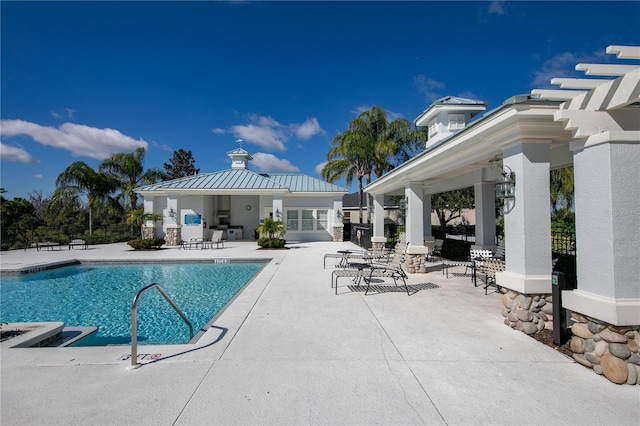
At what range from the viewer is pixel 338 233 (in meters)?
21.4

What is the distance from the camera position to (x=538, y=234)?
446 centimetres

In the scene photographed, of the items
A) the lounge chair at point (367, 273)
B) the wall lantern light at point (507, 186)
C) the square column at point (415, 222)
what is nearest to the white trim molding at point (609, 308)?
the wall lantern light at point (507, 186)

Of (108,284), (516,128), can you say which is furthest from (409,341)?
(108,284)

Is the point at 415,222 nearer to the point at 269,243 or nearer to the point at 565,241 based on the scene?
the point at 565,241

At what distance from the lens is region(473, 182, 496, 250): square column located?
10.6m

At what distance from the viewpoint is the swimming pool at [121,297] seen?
5746 mm

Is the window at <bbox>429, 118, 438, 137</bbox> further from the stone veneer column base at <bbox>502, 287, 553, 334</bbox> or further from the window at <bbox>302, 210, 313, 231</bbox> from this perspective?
the window at <bbox>302, 210, 313, 231</bbox>

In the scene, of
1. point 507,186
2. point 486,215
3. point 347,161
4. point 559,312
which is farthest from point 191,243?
point 559,312

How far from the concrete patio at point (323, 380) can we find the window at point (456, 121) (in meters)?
8.35

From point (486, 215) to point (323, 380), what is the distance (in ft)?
33.2

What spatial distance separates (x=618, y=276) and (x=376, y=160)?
2109cm

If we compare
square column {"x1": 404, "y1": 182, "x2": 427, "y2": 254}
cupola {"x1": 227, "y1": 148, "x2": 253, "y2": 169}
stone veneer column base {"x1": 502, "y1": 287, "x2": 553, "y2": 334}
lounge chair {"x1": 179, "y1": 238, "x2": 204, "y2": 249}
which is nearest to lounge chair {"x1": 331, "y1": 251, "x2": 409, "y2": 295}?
square column {"x1": 404, "y1": 182, "x2": 427, "y2": 254}

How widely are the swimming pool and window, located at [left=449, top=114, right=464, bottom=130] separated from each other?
389 inches

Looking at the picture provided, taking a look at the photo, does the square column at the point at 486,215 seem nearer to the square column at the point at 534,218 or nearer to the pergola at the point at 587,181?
the pergola at the point at 587,181
